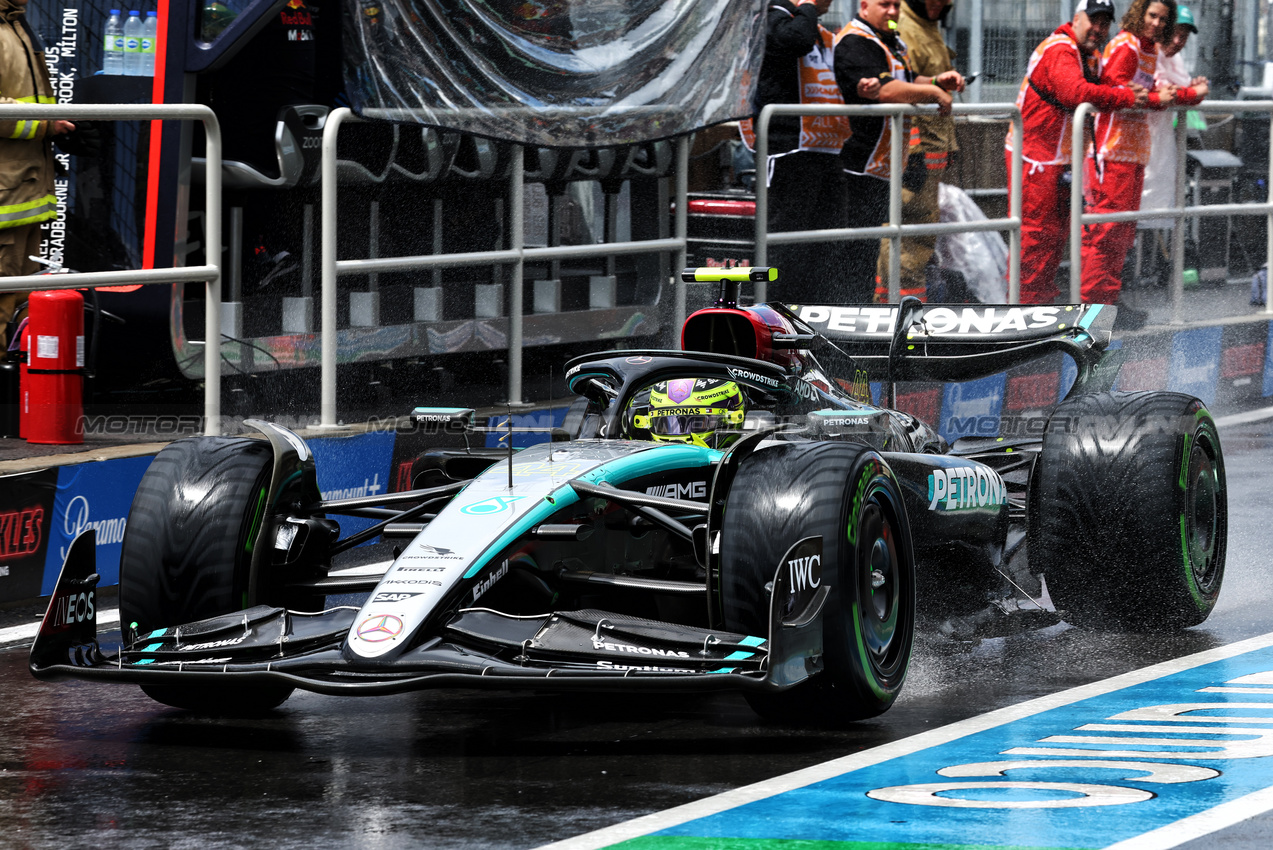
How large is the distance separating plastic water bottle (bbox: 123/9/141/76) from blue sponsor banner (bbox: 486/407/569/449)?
2537 mm

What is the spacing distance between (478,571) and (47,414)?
3539 millimetres

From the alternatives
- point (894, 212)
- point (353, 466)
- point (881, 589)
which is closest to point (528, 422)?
point (353, 466)

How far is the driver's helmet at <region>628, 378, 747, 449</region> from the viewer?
23.1 feet

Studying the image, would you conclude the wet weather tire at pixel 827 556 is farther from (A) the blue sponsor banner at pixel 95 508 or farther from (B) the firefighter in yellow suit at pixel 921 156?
(B) the firefighter in yellow suit at pixel 921 156

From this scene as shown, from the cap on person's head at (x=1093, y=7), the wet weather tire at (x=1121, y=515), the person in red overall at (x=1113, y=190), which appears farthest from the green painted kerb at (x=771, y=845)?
the cap on person's head at (x=1093, y=7)

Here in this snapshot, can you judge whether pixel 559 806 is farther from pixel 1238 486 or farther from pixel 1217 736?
pixel 1238 486

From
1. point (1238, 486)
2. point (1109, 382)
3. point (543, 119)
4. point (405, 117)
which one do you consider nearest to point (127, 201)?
point (405, 117)

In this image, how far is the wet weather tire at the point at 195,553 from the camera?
611cm

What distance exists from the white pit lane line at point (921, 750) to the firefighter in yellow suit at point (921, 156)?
6.53 m

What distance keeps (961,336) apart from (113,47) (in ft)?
15.1

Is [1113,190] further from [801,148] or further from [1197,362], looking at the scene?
[801,148]

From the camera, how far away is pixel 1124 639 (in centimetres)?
745

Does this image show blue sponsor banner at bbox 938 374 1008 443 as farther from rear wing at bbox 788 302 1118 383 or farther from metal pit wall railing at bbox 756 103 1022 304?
rear wing at bbox 788 302 1118 383

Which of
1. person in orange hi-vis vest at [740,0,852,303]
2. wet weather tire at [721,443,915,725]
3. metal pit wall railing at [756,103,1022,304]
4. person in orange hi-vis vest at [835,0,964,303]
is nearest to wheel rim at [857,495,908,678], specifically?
wet weather tire at [721,443,915,725]
